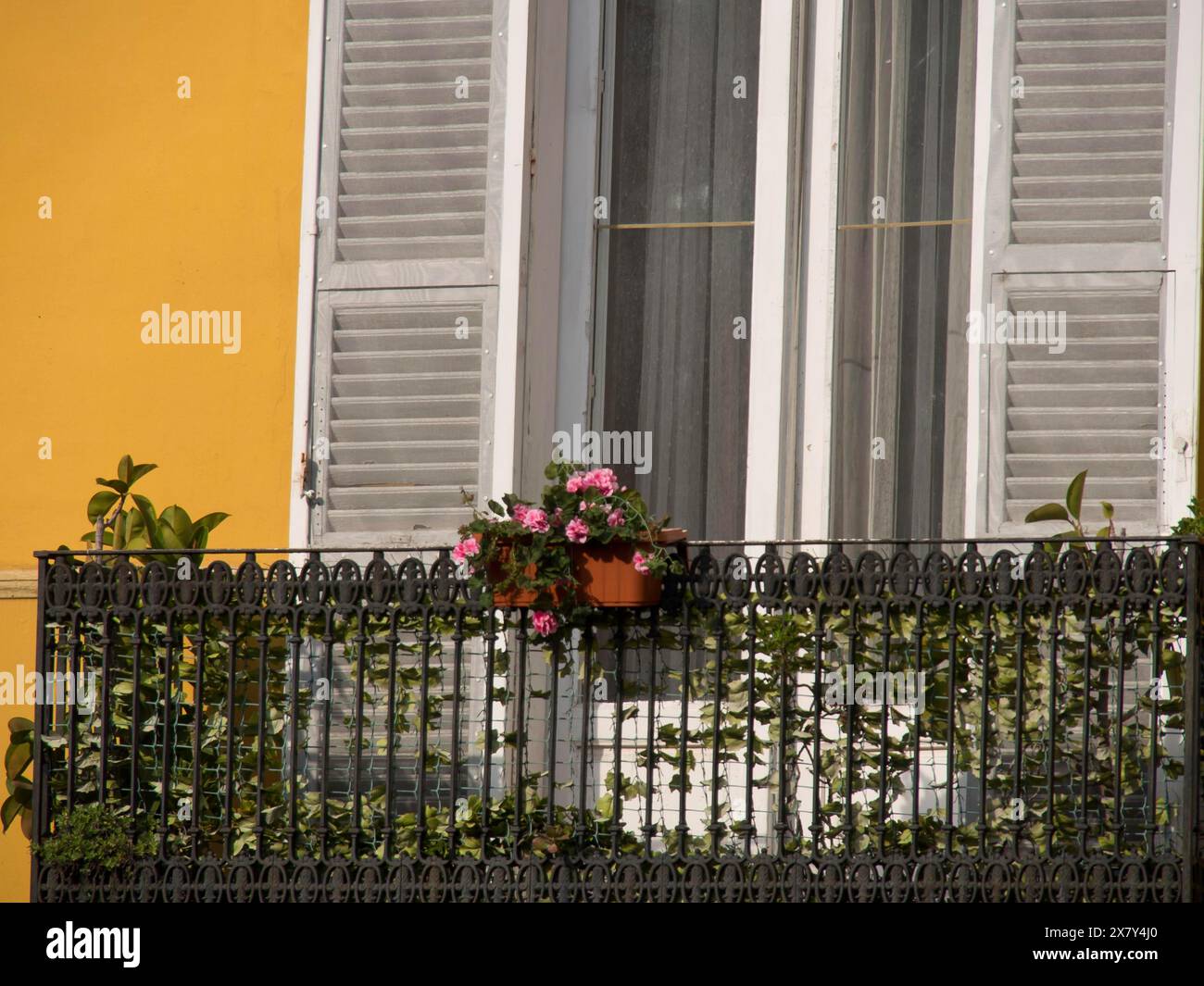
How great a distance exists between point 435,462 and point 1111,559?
86.8 inches

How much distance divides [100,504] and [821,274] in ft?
8.00

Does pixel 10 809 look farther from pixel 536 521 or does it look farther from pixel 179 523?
pixel 536 521

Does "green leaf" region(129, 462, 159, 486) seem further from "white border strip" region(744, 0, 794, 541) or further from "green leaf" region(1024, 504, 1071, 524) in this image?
"green leaf" region(1024, 504, 1071, 524)

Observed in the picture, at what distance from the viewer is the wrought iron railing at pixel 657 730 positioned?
522 cm

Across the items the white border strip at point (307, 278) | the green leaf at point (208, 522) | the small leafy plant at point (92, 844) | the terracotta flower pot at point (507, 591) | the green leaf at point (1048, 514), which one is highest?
the white border strip at point (307, 278)

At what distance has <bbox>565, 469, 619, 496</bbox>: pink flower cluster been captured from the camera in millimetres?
5293

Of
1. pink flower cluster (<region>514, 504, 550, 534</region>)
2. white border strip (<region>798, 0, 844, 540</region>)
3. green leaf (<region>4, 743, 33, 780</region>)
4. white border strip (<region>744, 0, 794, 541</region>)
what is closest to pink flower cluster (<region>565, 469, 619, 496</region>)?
pink flower cluster (<region>514, 504, 550, 534</region>)

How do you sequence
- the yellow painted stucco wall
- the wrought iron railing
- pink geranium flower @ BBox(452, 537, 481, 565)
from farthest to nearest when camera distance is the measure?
the yellow painted stucco wall → pink geranium flower @ BBox(452, 537, 481, 565) → the wrought iron railing

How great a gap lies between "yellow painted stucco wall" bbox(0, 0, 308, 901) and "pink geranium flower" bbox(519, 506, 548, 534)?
143cm

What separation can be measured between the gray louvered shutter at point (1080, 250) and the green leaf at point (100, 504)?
2.76 m

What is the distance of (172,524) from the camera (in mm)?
6059

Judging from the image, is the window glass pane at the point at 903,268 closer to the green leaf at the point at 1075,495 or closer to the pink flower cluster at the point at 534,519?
the green leaf at the point at 1075,495

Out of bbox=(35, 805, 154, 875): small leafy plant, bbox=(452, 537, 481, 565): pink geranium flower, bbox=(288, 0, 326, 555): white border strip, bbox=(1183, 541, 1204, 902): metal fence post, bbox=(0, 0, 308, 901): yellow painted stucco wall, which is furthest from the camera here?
→ bbox=(0, 0, 308, 901): yellow painted stucco wall

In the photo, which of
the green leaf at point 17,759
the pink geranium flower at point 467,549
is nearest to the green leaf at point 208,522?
the green leaf at point 17,759
